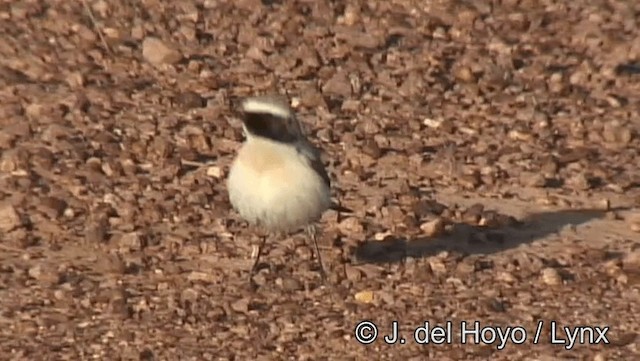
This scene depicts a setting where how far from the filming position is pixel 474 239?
10.4 metres

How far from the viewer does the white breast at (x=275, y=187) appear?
9445mm

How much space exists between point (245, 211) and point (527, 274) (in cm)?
164

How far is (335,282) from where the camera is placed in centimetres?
977

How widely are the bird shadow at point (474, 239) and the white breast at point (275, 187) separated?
0.66 m

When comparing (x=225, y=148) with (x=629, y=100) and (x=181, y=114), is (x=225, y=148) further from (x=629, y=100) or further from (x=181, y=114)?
(x=629, y=100)

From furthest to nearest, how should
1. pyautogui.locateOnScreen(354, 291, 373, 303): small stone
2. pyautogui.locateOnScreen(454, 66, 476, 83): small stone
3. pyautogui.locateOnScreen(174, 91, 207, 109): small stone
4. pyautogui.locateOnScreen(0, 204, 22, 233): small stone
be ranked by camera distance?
pyautogui.locateOnScreen(454, 66, 476, 83): small stone, pyautogui.locateOnScreen(174, 91, 207, 109): small stone, pyautogui.locateOnScreen(0, 204, 22, 233): small stone, pyautogui.locateOnScreen(354, 291, 373, 303): small stone

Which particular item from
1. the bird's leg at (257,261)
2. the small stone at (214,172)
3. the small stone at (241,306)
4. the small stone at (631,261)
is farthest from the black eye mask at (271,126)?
the small stone at (631,261)

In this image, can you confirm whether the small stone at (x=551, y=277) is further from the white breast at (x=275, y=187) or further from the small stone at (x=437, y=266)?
the white breast at (x=275, y=187)

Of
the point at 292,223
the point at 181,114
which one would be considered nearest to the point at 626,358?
the point at 292,223

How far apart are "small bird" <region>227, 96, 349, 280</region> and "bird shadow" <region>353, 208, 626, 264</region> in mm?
660

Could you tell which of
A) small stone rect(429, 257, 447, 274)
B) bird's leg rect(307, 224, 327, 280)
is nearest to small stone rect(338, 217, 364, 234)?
bird's leg rect(307, 224, 327, 280)

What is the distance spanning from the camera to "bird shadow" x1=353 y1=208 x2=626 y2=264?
10164mm

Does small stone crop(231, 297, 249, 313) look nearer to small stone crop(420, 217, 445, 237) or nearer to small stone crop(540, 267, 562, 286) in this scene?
small stone crop(420, 217, 445, 237)

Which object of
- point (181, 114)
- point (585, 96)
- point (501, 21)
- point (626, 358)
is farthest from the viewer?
point (501, 21)
